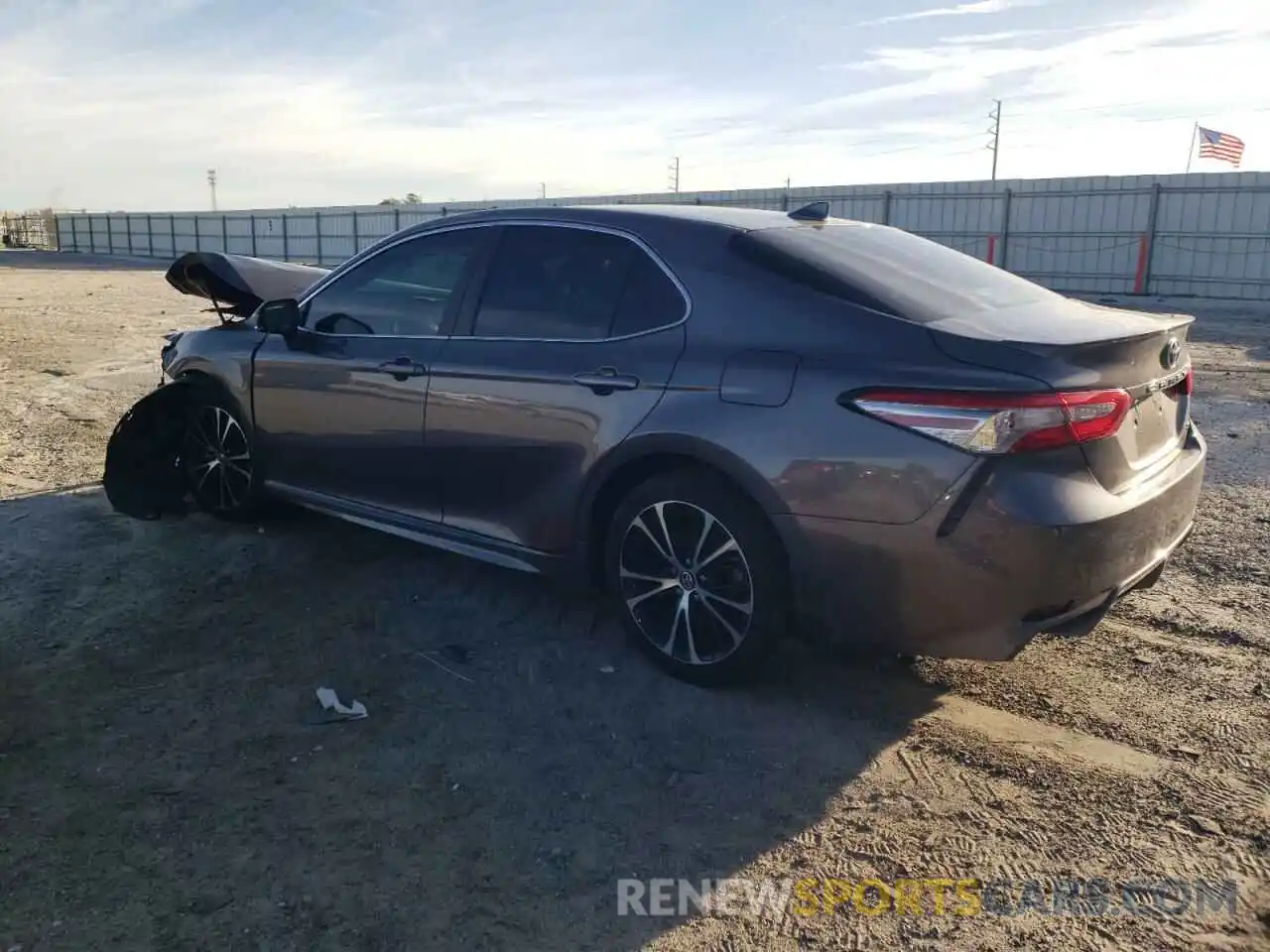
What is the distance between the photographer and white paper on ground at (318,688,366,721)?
3651 millimetres

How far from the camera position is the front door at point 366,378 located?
453 centimetres

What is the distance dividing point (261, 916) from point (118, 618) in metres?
2.21

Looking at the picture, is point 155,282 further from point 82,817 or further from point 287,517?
point 82,817

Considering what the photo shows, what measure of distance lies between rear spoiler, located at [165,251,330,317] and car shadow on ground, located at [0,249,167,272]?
34.4 metres

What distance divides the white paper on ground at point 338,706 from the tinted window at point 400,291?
5.25 feet

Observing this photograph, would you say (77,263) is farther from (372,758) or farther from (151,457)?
(372,758)

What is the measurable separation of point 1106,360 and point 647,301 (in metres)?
1.56

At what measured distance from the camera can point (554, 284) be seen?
13.7 feet

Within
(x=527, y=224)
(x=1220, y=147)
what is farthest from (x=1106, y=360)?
(x=1220, y=147)

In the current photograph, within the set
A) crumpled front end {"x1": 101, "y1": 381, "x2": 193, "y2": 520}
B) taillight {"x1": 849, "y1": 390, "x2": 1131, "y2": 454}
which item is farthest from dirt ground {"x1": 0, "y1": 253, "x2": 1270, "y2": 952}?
taillight {"x1": 849, "y1": 390, "x2": 1131, "y2": 454}

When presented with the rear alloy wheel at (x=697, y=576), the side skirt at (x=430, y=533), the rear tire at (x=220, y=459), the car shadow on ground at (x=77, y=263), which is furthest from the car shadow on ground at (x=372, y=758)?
the car shadow on ground at (x=77, y=263)

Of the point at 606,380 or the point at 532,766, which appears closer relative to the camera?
the point at 532,766

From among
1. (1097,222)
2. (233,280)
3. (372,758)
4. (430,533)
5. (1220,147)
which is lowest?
(372,758)

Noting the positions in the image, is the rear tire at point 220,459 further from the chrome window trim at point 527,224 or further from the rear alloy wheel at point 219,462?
the chrome window trim at point 527,224
